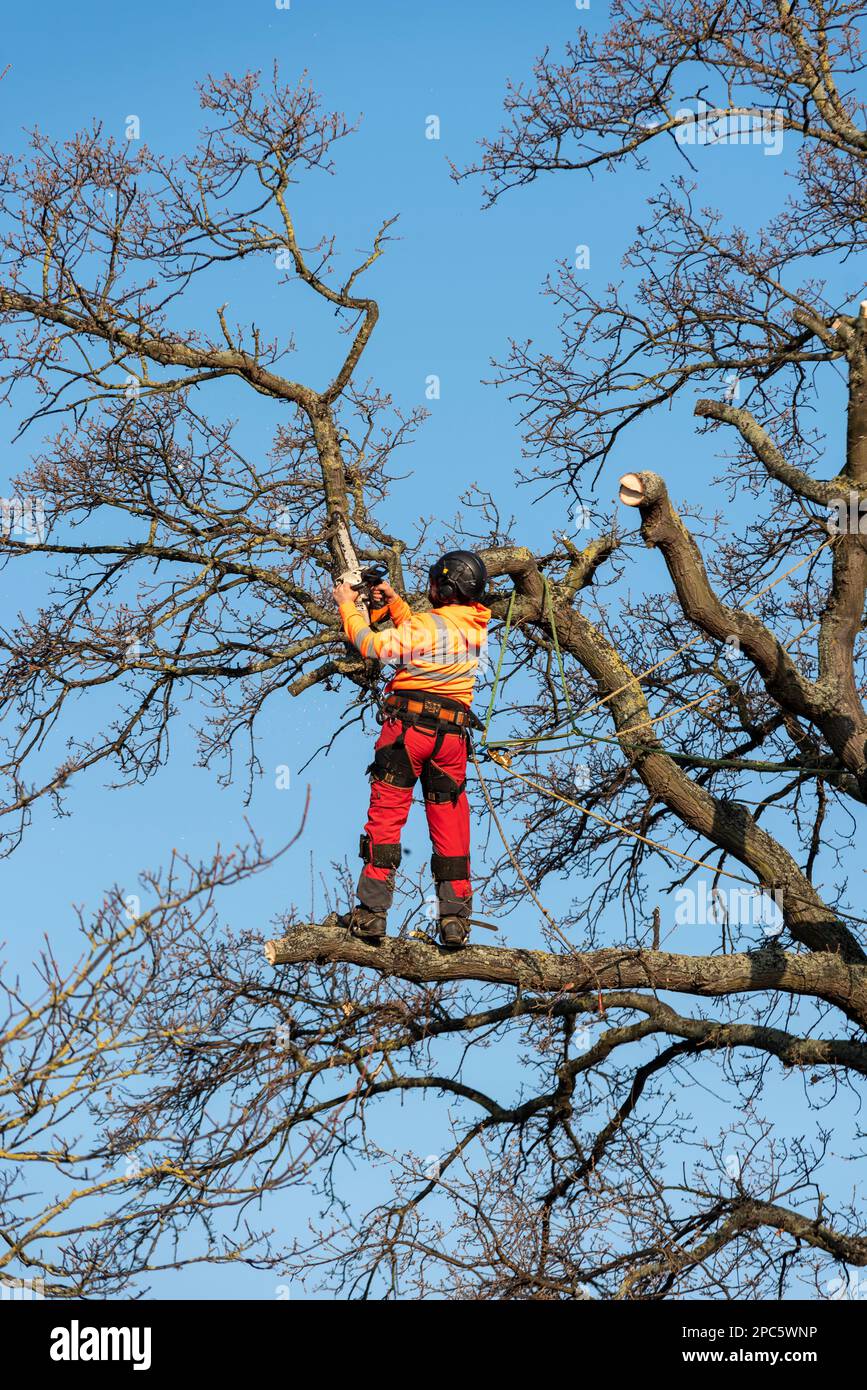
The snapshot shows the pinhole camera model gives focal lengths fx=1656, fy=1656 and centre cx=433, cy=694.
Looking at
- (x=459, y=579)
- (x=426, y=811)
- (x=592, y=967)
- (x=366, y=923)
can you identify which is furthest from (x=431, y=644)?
(x=592, y=967)

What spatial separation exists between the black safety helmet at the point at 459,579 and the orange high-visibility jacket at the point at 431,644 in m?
0.05

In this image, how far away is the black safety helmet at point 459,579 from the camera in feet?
25.9

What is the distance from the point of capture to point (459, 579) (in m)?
7.90

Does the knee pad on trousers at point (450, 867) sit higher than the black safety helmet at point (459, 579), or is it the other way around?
the black safety helmet at point (459, 579)

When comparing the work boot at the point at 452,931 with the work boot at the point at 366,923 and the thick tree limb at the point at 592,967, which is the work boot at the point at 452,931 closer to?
the thick tree limb at the point at 592,967

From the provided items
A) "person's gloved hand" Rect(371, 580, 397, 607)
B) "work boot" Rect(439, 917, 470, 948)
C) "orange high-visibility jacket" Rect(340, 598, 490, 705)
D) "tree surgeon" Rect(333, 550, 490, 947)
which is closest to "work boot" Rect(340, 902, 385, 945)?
"tree surgeon" Rect(333, 550, 490, 947)

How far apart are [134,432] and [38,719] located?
5.94ft

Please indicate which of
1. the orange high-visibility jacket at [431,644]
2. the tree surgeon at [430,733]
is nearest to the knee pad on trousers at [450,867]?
the tree surgeon at [430,733]

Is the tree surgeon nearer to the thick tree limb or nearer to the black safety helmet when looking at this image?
the black safety helmet

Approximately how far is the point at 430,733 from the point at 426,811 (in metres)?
0.41
